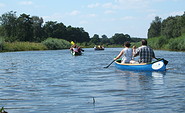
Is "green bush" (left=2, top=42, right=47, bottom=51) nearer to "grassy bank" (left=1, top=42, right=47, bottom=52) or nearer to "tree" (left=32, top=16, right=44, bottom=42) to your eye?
"grassy bank" (left=1, top=42, right=47, bottom=52)

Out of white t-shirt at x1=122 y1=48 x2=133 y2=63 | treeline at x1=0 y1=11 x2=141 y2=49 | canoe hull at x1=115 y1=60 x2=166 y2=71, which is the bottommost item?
canoe hull at x1=115 y1=60 x2=166 y2=71

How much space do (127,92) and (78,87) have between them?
Answer: 6.30 feet

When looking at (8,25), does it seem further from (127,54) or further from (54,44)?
(127,54)

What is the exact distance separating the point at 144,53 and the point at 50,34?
121214 millimetres

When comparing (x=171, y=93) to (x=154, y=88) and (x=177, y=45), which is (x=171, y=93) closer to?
(x=154, y=88)

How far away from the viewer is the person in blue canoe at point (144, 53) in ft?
48.7

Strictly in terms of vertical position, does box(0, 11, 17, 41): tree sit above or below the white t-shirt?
above

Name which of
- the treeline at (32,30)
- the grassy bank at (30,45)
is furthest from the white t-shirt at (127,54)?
the treeline at (32,30)

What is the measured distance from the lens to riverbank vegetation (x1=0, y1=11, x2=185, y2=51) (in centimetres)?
5738

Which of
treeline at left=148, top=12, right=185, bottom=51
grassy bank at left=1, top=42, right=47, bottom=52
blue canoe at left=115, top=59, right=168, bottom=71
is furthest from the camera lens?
grassy bank at left=1, top=42, right=47, bottom=52

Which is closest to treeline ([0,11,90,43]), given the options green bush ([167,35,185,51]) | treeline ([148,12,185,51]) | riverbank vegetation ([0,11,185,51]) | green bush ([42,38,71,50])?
riverbank vegetation ([0,11,185,51])

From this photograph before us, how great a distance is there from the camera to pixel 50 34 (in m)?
134

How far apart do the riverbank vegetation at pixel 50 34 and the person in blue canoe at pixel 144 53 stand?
3242 centimetres

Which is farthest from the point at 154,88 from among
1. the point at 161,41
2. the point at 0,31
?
the point at 0,31
